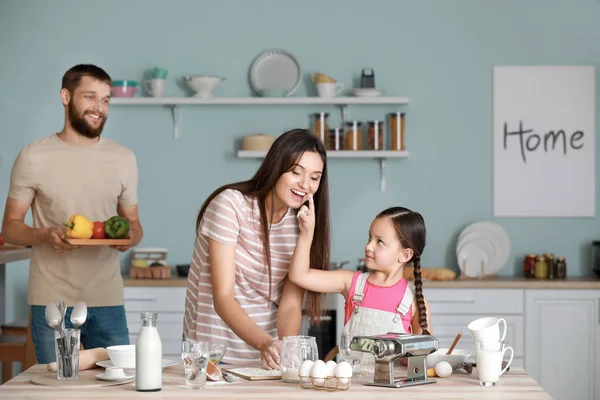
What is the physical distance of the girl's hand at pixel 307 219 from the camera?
101 inches

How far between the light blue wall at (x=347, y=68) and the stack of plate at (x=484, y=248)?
0.11m

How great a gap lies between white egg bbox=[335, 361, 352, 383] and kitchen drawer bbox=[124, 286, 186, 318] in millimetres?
2738

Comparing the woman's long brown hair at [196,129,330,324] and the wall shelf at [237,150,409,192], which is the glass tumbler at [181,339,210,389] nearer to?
the woman's long brown hair at [196,129,330,324]

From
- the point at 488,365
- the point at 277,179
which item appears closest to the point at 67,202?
the point at 277,179

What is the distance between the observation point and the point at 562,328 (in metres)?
4.73

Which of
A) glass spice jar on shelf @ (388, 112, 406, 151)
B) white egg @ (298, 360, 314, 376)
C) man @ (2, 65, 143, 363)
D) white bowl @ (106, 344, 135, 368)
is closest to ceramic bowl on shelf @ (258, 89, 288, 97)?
glass spice jar on shelf @ (388, 112, 406, 151)

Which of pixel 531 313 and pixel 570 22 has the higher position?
pixel 570 22

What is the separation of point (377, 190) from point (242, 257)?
8.78ft

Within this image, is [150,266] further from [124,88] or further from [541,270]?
[541,270]

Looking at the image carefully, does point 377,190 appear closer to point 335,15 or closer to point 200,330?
point 335,15

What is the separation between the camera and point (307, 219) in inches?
101

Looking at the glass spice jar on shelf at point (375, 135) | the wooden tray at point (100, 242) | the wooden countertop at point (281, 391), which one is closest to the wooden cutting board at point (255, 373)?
the wooden countertop at point (281, 391)

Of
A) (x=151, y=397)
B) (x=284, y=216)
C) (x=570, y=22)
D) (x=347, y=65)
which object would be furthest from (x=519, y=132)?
(x=151, y=397)

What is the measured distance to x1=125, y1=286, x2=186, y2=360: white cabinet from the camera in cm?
475
